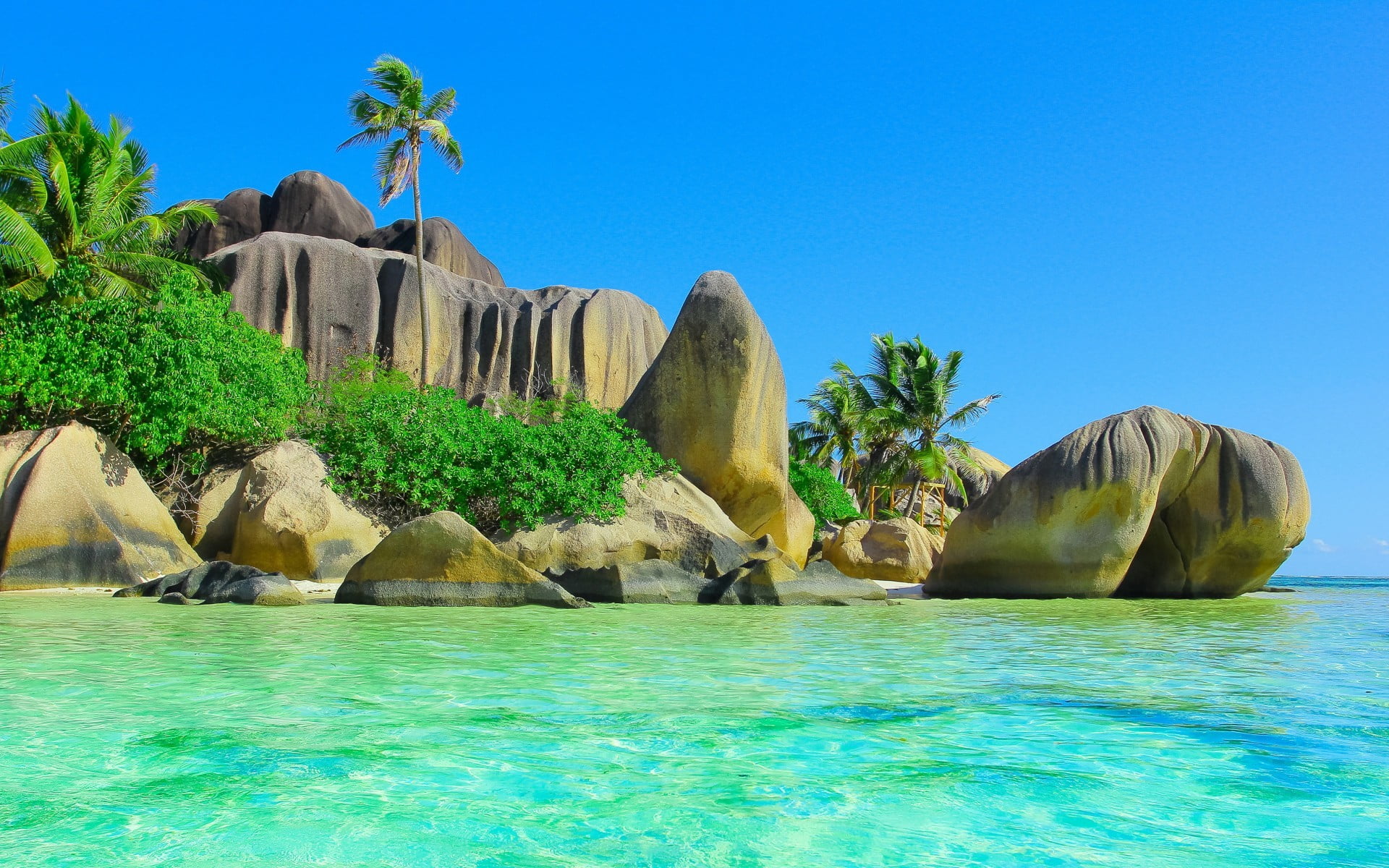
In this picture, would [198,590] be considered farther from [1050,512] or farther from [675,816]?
[1050,512]

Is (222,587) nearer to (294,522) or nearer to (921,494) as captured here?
(294,522)

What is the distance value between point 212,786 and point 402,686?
1770mm

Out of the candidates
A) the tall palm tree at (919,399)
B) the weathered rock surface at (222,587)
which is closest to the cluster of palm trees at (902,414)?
the tall palm tree at (919,399)

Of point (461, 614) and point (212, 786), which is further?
point (461, 614)

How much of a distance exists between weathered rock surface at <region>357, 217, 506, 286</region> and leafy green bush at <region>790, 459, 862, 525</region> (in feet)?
37.2

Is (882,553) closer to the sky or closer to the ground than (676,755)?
closer to the sky

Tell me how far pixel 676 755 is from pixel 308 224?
3059cm

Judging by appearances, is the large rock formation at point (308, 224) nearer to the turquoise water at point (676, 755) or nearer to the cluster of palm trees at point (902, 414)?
the cluster of palm trees at point (902, 414)

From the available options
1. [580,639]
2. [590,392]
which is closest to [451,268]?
[590,392]

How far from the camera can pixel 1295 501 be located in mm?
14539

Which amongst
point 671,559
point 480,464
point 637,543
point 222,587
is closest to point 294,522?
point 480,464

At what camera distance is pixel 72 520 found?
39.2 feet

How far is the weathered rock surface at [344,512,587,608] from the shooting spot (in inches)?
393

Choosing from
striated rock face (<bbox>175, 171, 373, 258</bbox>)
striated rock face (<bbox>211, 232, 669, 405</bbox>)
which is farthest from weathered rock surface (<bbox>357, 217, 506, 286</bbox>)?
striated rock face (<bbox>211, 232, 669, 405</bbox>)
